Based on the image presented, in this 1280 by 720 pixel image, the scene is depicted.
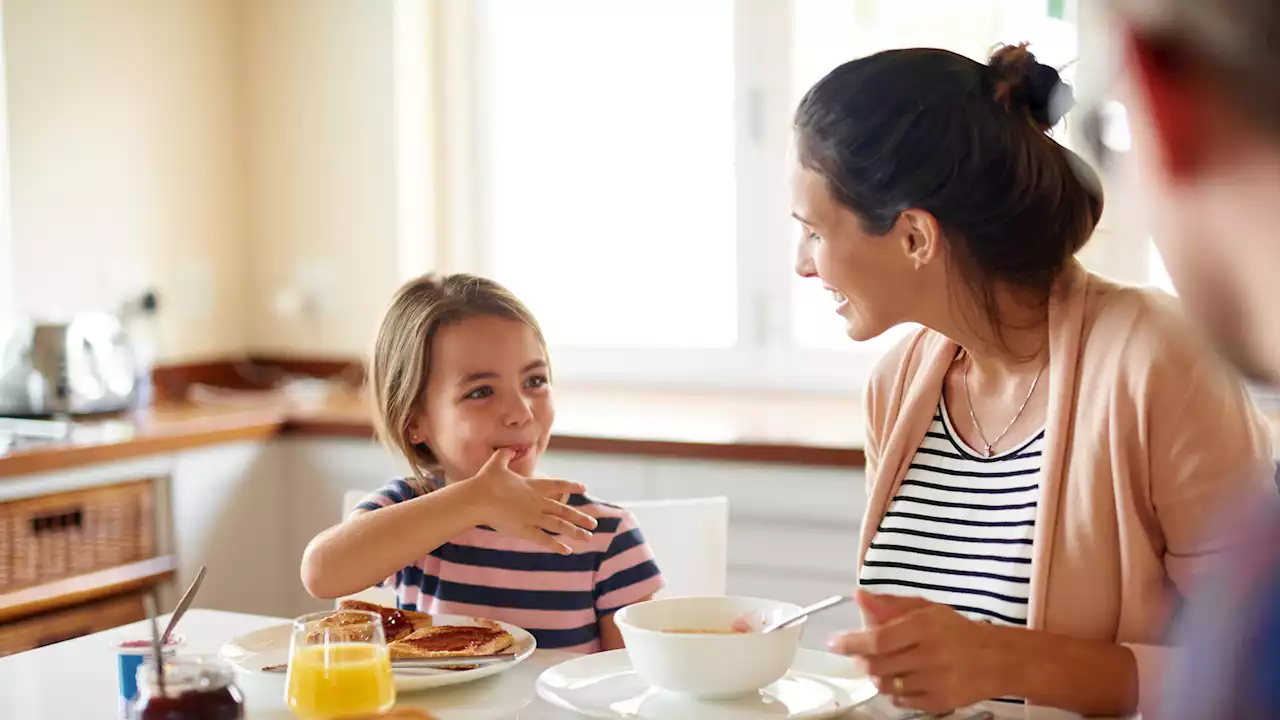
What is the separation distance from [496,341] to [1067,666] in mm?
720

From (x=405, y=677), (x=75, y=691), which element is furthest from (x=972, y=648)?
(x=75, y=691)

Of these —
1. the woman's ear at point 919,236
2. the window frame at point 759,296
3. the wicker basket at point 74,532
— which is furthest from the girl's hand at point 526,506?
the window frame at point 759,296

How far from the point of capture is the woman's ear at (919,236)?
1.39m

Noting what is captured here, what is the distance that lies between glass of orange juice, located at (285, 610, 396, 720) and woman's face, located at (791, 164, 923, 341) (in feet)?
2.03

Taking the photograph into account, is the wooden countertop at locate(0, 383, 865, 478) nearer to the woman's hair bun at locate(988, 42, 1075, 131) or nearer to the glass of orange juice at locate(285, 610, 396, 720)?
the woman's hair bun at locate(988, 42, 1075, 131)

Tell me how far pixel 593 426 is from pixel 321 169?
117 centimetres

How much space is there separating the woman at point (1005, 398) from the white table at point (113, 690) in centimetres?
31

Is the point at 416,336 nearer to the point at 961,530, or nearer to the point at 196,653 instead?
the point at 196,653

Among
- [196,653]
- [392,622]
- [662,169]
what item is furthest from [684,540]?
[662,169]

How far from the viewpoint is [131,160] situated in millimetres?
3096

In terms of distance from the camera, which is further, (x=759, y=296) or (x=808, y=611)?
(x=759, y=296)

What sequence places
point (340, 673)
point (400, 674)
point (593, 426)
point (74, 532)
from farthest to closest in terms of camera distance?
1. point (593, 426)
2. point (74, 532)
3. point (400, 674)
4. point (340, 673)

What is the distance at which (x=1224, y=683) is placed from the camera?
17.8 inches

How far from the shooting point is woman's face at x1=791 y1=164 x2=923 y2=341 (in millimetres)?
1416
